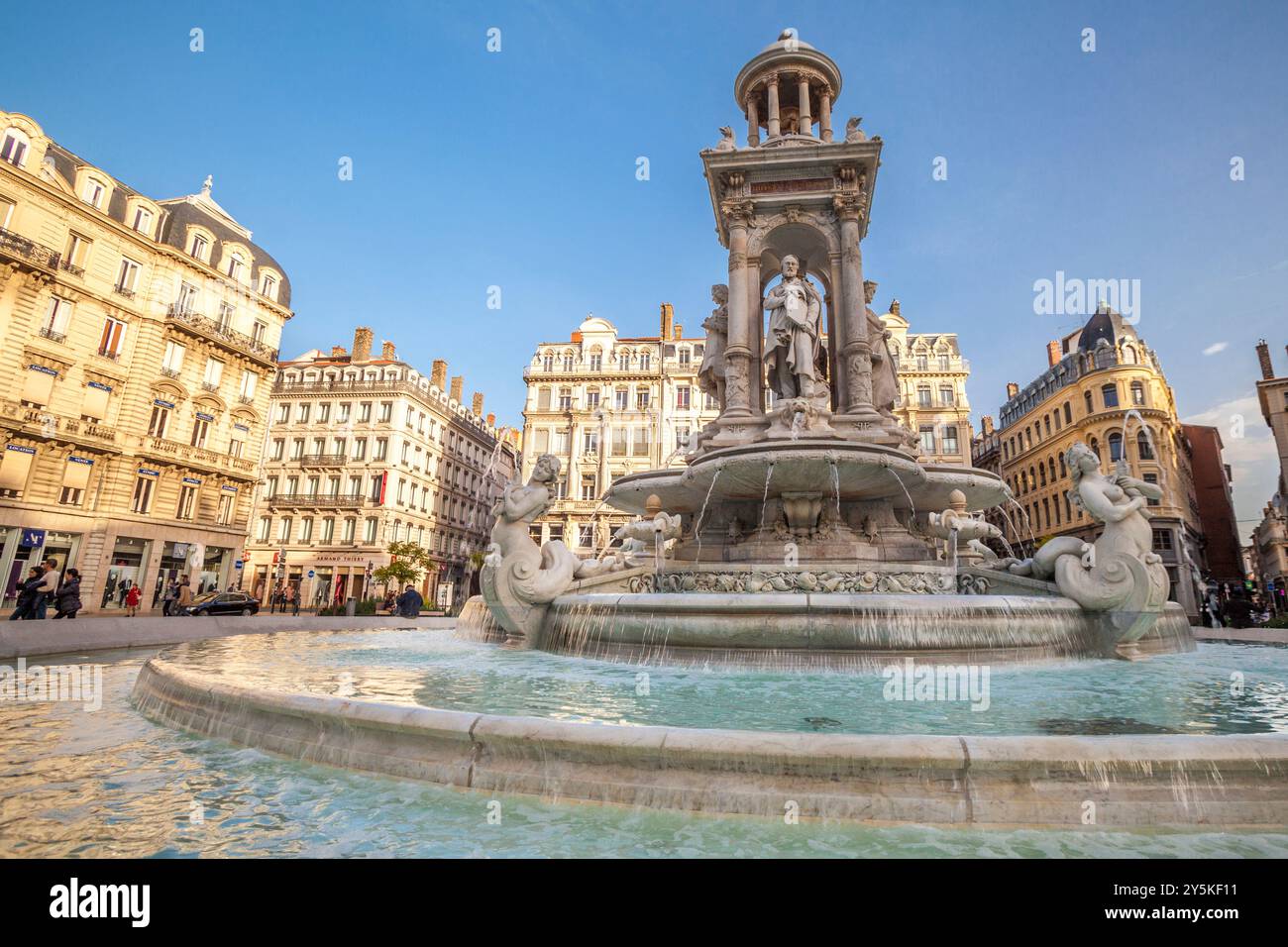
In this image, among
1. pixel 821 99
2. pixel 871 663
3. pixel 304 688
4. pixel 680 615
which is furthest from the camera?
pixel 821 99

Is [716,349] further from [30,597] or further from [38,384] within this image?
[38,384]

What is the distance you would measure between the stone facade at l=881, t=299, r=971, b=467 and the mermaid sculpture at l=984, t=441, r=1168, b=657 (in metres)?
45.7

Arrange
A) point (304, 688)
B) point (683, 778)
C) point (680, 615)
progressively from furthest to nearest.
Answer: point (680, 615), point (304, 688), point (683, 778)

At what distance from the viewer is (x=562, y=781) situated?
2.98 m

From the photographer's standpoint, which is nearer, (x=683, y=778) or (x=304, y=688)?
(x=683, y=778)

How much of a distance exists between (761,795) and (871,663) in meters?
3.72

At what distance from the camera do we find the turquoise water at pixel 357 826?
2.44 meters

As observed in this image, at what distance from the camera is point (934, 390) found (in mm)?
52812

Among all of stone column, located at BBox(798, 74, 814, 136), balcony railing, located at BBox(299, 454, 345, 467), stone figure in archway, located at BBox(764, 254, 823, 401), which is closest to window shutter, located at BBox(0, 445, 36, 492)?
balcony railing, located at BBox(299, 454, 345, 467)

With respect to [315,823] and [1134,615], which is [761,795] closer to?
[315,823]

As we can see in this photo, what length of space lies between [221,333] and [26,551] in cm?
1545

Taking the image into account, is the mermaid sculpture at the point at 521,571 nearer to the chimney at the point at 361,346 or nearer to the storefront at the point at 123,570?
the storefront at the point at 123,570

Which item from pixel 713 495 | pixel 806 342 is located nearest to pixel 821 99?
pixel 806 342

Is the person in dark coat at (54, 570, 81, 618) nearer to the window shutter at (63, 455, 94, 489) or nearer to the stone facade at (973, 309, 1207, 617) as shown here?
the window shutter at (63, 455, 94, 489)
